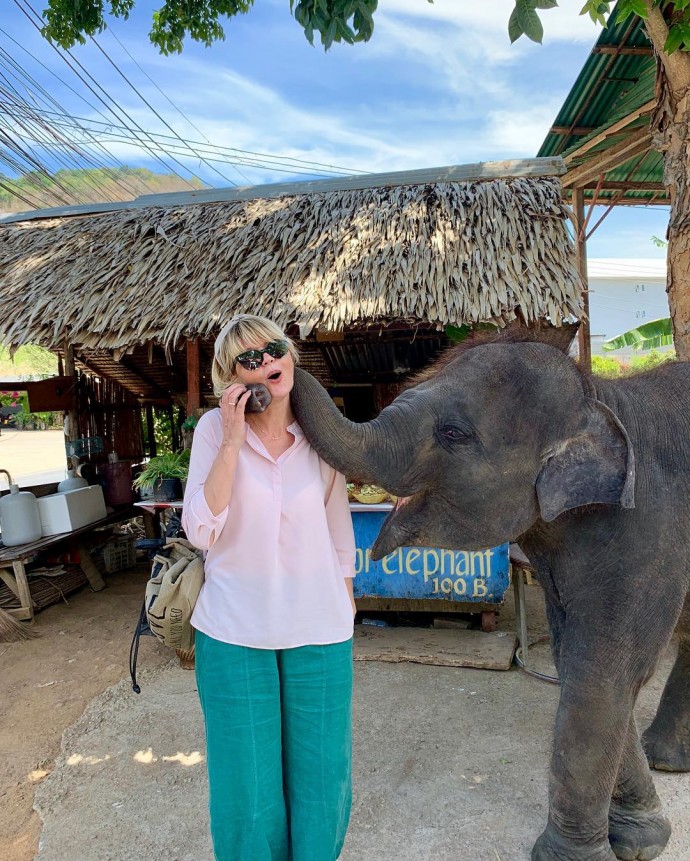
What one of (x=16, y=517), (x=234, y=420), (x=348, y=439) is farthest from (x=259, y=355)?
(x=16, y=517)

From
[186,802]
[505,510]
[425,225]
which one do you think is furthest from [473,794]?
[425,225]

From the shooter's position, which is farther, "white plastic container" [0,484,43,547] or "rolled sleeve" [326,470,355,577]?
"white plastic container" [0,484,43,547]

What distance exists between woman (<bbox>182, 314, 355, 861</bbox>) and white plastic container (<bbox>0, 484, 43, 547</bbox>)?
461cm

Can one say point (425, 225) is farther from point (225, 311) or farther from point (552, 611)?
point (552, 611)

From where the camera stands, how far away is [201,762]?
11.3 ft

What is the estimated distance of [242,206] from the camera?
21.6 feet

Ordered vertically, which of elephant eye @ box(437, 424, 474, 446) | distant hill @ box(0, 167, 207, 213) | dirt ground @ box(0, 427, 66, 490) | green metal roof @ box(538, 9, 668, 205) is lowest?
dirt ground @ box(0, 427, 66, 490)

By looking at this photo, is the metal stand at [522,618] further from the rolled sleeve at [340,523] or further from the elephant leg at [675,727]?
the rolled sleeve at [340,523]

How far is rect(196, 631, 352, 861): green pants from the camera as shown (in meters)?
1.94

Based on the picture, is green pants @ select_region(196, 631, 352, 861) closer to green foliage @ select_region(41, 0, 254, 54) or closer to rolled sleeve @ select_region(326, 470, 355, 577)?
rolled sleeve @ select_region(326, 470, 355, 577)

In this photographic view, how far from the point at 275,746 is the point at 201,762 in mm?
1760

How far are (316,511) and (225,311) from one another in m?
3.67

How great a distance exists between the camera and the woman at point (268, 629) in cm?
194

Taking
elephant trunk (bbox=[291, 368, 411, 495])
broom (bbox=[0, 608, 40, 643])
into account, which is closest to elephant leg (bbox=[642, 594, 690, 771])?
elephant trunk (bbox=[291, 368, 411, 495])
